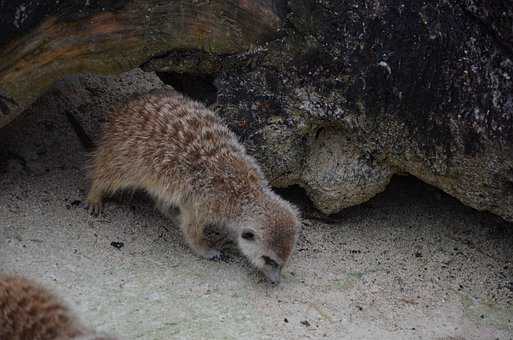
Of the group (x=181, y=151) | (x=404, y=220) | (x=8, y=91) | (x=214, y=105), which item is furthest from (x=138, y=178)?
(x=404, y=220)

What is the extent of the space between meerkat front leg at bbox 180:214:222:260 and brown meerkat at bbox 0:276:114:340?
0.83 m

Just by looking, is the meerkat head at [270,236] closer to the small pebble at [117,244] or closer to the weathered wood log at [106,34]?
the small pebble at [117,244]

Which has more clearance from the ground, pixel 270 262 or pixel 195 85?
A: pixel 195 85

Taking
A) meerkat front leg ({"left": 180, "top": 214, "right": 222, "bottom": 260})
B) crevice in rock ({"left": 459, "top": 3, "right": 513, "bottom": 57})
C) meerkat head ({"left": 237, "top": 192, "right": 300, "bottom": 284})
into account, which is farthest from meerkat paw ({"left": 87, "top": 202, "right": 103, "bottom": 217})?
crevice in rock ({"left": 459, "top": 3, "right": 513, "bottom": 57})

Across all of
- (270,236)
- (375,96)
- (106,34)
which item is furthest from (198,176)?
(375,96)

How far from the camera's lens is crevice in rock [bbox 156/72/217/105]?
361cm

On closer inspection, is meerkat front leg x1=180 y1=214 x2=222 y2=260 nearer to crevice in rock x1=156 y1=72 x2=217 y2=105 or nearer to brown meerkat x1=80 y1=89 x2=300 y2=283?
brown meerkat x1=80 y1=89 x2=300 y2=283

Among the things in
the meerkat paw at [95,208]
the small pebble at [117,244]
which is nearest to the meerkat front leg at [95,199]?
the meerkat paw at [95,208]

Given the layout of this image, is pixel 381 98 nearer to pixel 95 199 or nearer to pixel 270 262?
pixel 270 262

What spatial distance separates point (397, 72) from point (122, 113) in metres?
1.25

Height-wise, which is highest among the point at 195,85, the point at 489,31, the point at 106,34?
the point at 489,31

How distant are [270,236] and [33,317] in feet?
3.45

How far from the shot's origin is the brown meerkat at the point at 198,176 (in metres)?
3.26

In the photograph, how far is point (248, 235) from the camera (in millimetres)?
3303
